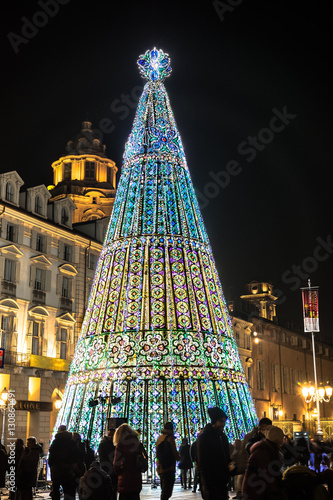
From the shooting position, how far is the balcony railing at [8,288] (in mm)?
32906

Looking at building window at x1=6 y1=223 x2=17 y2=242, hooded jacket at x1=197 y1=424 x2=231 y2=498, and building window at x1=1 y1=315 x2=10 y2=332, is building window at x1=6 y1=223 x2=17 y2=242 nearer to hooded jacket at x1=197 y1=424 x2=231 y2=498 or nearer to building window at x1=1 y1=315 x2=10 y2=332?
building window at x1=1 y1=315 x2=10 y2=332

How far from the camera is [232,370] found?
15367 mm

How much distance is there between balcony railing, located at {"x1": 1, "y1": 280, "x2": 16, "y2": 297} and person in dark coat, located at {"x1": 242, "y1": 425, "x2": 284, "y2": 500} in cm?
2795

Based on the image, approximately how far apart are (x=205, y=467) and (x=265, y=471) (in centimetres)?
139

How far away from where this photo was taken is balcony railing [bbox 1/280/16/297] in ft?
108

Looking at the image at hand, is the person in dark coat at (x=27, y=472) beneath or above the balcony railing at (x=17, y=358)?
beneath

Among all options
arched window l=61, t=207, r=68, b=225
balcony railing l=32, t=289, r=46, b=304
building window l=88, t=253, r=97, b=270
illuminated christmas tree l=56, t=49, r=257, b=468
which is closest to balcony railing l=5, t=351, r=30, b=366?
balcony railing l=32, t=289, r=46, b=304

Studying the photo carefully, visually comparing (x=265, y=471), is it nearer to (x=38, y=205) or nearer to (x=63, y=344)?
(x=63, y=344)

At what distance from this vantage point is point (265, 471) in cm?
649

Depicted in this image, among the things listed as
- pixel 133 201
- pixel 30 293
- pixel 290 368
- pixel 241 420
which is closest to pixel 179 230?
pixel 133 201

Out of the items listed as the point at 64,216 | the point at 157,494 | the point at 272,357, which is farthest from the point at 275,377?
the point at 157,494

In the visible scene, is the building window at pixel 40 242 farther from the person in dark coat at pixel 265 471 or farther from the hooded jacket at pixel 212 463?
the person in dark coat at pixel 265 471

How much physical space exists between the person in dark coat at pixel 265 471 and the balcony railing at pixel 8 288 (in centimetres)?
2795

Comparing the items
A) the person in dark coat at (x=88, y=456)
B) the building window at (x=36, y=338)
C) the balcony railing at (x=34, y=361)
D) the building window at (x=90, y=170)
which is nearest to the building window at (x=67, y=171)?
the building window at (x=90, y=170)
